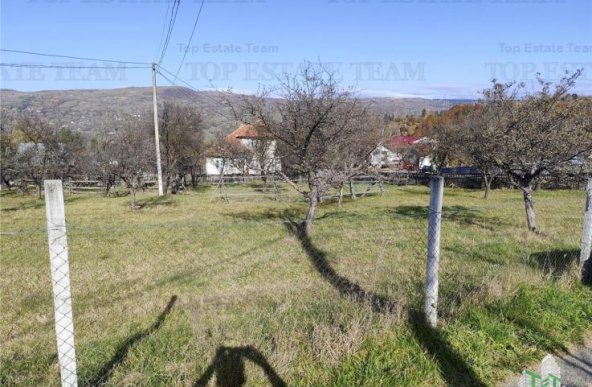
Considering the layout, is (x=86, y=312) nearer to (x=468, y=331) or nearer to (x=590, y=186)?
(x=468, y=331)

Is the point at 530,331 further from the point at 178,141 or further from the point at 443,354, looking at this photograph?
the point at 178,141

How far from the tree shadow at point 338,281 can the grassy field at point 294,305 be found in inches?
1.6

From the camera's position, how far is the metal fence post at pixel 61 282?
92.4 inches

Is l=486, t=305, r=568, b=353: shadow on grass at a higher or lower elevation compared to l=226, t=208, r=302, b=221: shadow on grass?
higher

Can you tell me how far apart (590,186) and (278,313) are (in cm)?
401

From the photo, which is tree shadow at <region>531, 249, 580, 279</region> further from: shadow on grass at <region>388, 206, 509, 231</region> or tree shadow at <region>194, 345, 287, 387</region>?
tree shadow at <region>194, 345, 287, 387</region>

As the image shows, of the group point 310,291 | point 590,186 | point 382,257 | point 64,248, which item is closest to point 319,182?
point 382,257

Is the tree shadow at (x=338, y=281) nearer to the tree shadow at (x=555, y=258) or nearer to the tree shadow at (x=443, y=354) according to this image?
the tree shadow at (x=443, y=354)

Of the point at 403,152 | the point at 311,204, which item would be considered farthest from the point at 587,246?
the point at 403,152

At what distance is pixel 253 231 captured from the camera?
11.1 metres

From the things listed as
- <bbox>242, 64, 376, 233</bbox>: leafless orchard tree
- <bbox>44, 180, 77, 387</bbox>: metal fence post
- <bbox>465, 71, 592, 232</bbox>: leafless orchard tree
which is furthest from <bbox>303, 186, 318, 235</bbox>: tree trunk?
<bbox>44, 180, 77, 387</bbox>: metal fence post

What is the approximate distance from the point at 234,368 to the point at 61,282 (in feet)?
4.30

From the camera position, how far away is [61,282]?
250cm

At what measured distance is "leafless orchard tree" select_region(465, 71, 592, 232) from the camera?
9.30m
